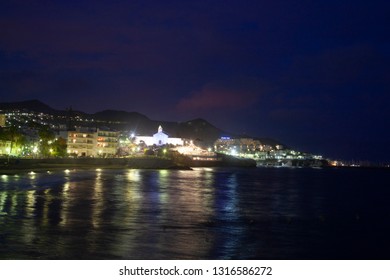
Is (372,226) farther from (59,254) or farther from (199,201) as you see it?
(59,254)

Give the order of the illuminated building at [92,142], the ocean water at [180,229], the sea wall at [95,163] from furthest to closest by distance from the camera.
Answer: the illuminated building at [92,142] → the sea wall at [95,163] → the ocean water at [180,229]

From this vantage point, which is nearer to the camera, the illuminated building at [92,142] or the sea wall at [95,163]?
the sea wall at [95,163]

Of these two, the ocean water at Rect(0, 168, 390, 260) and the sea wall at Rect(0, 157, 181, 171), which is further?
the sea wall at Rect(0, 157, 181, 171)

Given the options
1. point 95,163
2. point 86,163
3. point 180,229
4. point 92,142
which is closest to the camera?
point 180,229

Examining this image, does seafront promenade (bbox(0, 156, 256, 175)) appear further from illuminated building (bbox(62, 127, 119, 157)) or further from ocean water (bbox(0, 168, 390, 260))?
ocean water (bbox(0, 168, 390, 260))

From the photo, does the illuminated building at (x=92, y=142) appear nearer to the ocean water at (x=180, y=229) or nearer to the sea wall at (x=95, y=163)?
the sea wall at (x=95, y=163)

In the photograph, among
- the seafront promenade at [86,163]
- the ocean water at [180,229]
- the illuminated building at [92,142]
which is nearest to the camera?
the ocean water at [180,229]

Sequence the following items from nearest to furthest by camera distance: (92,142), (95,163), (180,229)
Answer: (180,229)
(95,163)
(92,142)

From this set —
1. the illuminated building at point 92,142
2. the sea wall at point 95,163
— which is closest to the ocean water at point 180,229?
the sea wall at point 95,163

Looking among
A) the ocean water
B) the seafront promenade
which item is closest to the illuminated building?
the seafront promenade

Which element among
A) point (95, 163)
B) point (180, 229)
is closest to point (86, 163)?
point (95, 163)

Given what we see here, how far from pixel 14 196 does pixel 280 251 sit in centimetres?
2108

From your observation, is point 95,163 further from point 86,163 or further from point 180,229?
point 180,229

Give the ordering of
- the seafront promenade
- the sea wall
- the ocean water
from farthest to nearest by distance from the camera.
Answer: the sea wall < the seafront promenade < the ocean water
